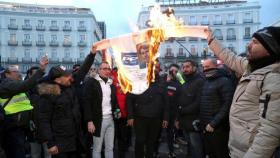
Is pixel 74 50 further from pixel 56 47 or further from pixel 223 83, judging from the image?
pixel 223 83

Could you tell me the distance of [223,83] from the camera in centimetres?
620

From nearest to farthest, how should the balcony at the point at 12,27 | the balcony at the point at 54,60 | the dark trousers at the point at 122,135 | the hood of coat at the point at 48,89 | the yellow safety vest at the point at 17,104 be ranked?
the hood of coat at the point at 48,89
the yellow safety vest at the point at 17,104
the dark trousers at the point at 122,135
the balcony at the point at 12,27
the balcony at the point at 54,60

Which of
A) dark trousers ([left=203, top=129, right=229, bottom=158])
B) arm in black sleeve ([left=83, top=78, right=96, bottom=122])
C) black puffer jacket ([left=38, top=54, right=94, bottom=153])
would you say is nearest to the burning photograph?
black puffer jacket ([left=38, top=54, right=94, bottom=153])

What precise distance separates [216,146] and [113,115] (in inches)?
89.4

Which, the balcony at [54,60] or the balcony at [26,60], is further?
the balcony at [54,60]

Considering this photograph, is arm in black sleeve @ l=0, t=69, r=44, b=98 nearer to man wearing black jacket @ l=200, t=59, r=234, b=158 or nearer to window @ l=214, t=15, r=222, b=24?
man wearing black jacket @ l=200, t=59, r=234, b=158

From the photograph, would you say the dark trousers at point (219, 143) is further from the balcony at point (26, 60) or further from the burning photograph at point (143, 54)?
the balcony at point (26, 60)

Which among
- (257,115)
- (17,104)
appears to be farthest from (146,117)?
(257,115)

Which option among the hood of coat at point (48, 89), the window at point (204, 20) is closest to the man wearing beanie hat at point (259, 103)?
the hood of coat at point (48, 89)

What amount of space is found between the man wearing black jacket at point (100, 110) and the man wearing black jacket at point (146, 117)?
390 mm

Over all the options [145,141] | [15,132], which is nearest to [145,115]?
[145,141]

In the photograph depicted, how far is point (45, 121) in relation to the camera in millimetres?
5512

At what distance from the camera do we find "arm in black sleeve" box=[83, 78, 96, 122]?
6906 millimetres

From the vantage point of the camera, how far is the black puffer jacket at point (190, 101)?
7125mm
